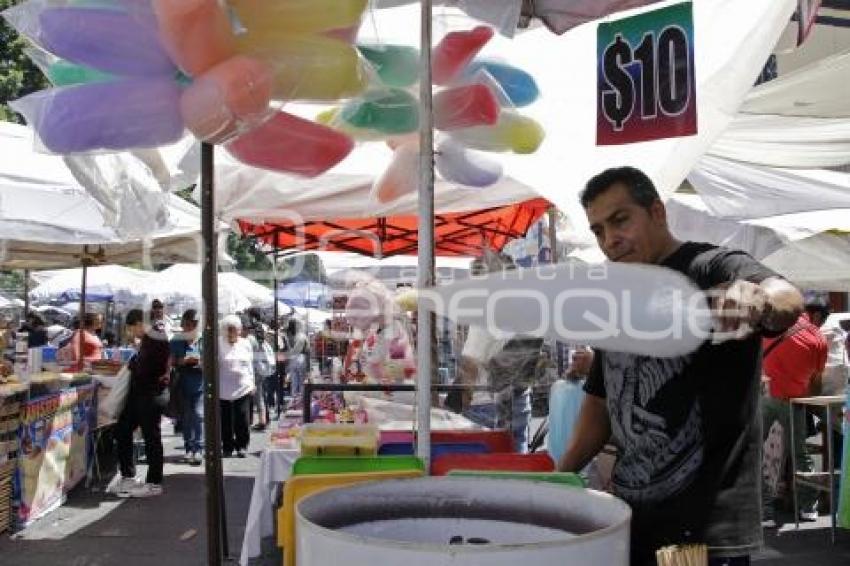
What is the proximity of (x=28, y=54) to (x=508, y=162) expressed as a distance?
203cm

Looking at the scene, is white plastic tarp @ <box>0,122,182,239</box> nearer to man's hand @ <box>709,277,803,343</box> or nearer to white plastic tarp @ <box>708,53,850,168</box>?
man's hand @ <box>709,277,803,343</box>

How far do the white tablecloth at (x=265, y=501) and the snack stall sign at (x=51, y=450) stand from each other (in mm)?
2832

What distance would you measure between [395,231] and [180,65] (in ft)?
20.4

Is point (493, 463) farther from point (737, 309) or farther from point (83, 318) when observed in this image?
point (83, 318)

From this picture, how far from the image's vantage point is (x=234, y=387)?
357 inches

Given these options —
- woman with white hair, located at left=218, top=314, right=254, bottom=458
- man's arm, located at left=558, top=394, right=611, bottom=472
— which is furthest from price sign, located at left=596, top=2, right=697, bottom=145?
woman with white hair, located at left=218, top=314, right=254, bottom=458

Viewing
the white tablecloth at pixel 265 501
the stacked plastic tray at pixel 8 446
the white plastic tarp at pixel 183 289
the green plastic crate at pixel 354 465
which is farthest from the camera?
the white plastic tarp at pixel 183 289

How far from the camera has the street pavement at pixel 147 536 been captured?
5398mm

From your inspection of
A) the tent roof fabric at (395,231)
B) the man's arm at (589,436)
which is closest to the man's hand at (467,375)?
the tent roof fabric at (395,231)

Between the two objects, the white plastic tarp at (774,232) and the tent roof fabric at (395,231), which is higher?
the tent roof fabric at (395,231)

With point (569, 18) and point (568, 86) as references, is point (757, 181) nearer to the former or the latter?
point (568, 86)

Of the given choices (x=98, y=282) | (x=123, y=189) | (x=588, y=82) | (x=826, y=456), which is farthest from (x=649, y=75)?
(x=98, y=282)

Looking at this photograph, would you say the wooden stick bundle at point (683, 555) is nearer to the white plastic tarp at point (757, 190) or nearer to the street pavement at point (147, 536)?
the street pavement at point (147, 536)

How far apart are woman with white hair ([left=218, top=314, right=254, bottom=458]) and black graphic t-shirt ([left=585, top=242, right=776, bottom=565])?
7531 mm
